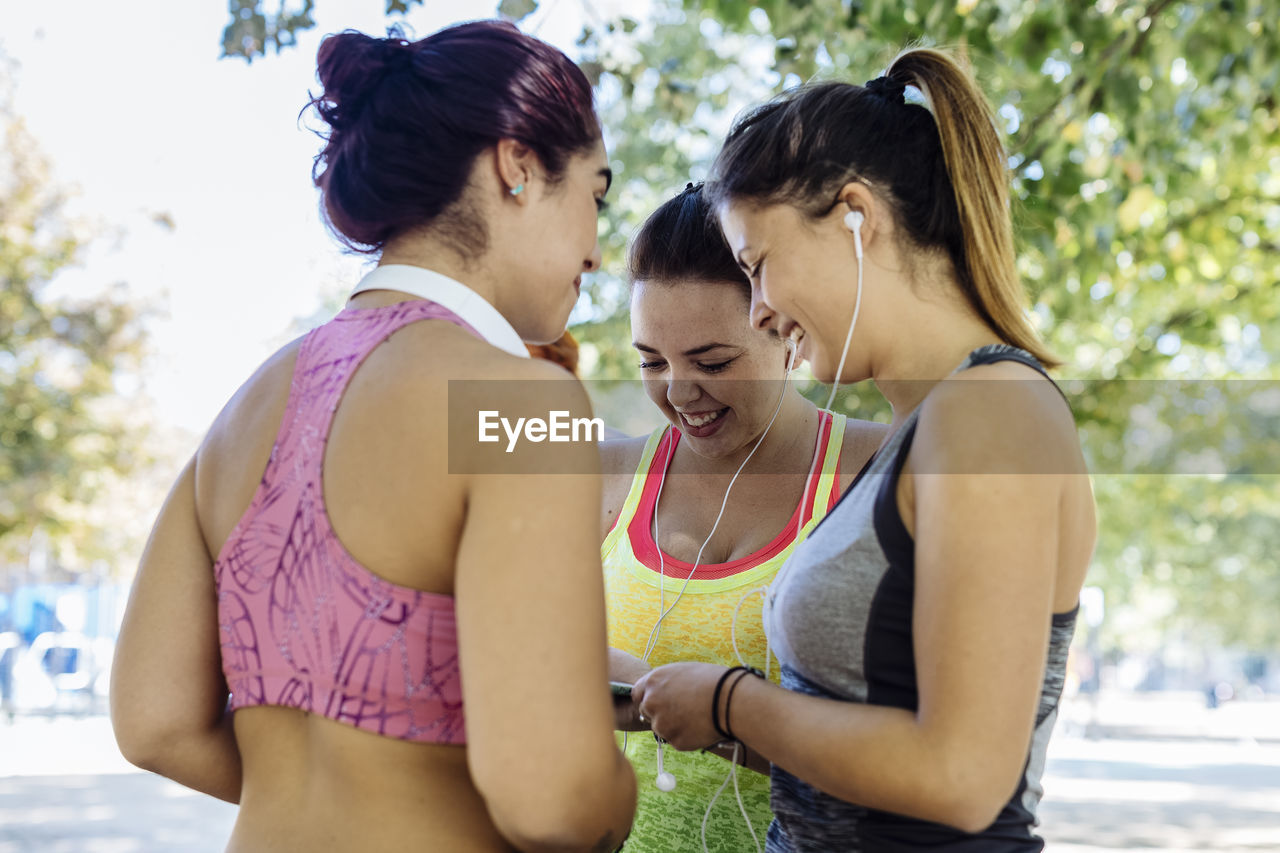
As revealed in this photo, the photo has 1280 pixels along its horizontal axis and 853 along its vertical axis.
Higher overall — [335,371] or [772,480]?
Answer: [335,371]

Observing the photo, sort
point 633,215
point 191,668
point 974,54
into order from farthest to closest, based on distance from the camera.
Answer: point 633,215
point 974,54
point 191,668

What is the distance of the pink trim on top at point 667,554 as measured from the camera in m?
2.23

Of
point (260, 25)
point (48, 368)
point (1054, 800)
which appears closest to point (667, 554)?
point (260, 25)

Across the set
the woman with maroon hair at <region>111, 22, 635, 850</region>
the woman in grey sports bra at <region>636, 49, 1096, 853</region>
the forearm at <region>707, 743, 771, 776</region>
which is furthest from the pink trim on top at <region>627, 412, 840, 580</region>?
the woman with maroon hair at <region>111, 22, 635, 850</region>

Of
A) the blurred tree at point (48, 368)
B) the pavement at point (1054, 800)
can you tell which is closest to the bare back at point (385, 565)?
the pavement at point (1054, 800)

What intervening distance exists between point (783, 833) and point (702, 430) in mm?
1006

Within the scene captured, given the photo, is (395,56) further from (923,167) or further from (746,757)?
(746,757)

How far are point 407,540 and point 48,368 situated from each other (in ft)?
46.1

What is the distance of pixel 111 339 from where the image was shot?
13.6 m

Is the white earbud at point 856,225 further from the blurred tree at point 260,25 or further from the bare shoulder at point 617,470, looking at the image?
the blurred tree at point 260,25

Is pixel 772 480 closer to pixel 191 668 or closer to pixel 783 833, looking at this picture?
pixel 783 833

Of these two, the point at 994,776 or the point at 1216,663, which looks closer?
the point at 994,776

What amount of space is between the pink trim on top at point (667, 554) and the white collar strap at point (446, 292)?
95 cm

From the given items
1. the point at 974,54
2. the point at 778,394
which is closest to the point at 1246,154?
the point at 974,54
